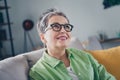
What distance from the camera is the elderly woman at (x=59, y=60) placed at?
1.42 meters

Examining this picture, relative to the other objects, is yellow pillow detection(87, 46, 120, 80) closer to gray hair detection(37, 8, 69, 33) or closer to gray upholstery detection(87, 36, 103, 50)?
gray hair detection(37, 8, 69, 33)

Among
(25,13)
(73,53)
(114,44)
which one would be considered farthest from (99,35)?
(73,53)

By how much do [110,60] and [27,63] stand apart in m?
0.64

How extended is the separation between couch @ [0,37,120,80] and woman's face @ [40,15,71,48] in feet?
0.59

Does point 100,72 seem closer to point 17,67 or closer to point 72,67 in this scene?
point 72,67

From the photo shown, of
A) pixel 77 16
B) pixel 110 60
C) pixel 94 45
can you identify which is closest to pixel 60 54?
pixel 110 60

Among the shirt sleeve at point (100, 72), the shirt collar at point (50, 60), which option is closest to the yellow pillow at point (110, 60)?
the shirt sleeve at point (100, 72)

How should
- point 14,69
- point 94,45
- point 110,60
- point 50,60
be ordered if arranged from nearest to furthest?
point 14,69, point 50,60, point 110,60, point 94,45

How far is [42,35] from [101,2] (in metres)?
2.92

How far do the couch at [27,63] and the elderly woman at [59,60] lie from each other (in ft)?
0.21

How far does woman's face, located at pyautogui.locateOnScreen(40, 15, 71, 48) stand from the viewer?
144 centimetres

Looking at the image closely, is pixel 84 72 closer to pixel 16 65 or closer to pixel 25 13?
pixel 16 65

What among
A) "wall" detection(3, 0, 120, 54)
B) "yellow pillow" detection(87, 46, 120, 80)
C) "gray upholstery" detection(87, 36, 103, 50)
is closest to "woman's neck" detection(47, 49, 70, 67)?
"yellow pillow" detection(87, 46, 120, 80)

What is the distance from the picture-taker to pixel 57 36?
4.74ft
